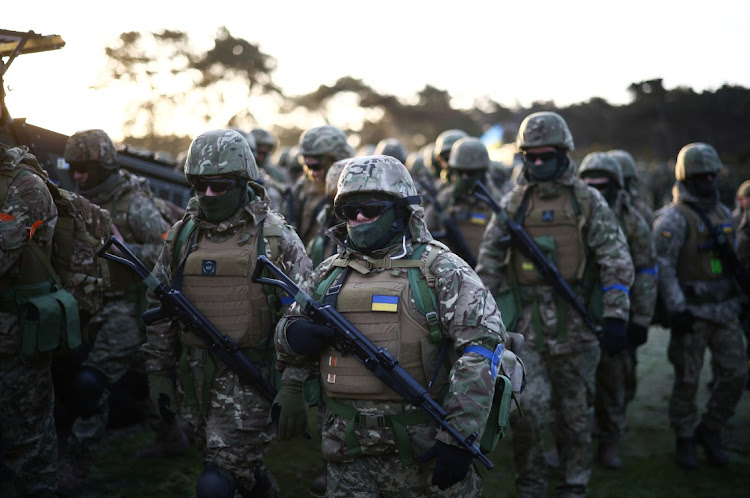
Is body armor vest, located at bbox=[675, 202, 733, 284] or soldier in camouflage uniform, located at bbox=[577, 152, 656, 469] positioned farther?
body armor vest, located at bbox=[675, 202, 733, 284]

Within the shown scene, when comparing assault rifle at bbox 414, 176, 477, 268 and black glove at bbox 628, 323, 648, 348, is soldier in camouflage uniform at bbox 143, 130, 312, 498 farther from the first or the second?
assault rifle at bbox 414, 176, 477, 268

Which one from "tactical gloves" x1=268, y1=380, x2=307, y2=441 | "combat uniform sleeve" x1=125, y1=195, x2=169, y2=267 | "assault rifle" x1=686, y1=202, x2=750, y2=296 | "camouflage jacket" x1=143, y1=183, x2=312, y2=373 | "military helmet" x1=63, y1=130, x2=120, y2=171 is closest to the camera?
"tactical gloves" x1=268, y1=380, x2=307, y2=441

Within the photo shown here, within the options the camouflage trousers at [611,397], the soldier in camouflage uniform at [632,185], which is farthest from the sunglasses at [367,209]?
the soldier in camouflage uniform at [632,185]

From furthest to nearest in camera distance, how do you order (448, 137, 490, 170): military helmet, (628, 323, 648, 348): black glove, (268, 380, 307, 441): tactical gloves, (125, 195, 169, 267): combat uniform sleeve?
(448, 137, 490, 170): military helmet < (628, 323, 648, 348): black glove < (125, 195, 169, 267): combat uniform sleeve < (268, 380, 307, 441): tactical gloves

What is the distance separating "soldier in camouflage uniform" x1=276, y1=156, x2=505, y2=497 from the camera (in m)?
3.37

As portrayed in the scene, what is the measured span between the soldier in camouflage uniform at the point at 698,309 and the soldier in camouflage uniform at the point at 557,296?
1455 millimetres

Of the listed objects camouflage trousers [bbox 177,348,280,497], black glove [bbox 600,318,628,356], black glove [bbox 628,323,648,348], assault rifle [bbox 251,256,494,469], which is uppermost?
assault rifle [bbox 251,256,494,469]

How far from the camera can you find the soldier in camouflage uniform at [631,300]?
20.8 ft

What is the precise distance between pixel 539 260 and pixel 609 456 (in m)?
2.32

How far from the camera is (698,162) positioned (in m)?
6.89

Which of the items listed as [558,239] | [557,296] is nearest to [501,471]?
[557,296]

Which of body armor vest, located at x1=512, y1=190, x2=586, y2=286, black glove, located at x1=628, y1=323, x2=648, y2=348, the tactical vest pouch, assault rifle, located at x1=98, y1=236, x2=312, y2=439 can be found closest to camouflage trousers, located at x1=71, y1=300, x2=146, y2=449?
the tactical vest pouch

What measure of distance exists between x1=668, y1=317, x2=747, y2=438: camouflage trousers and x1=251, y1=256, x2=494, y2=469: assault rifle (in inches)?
166

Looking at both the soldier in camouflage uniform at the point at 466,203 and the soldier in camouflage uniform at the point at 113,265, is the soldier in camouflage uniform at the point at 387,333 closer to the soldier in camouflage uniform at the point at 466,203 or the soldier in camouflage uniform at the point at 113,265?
the soldier in camouflage uniform at the point at 113,265
